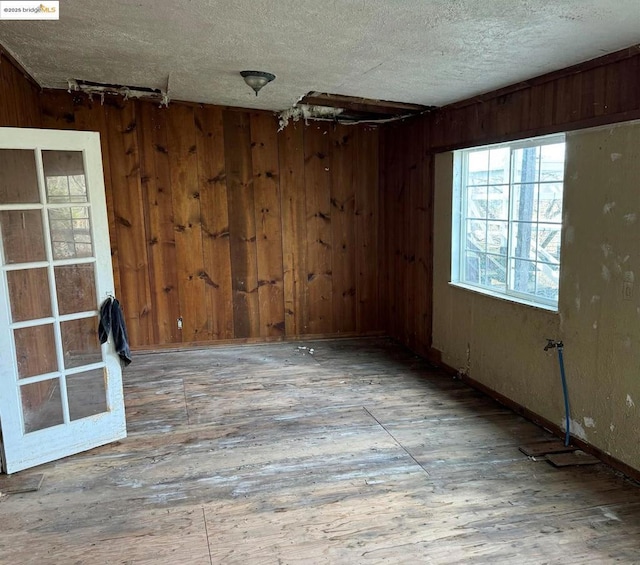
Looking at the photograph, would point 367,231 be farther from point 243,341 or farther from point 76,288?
point 76,288

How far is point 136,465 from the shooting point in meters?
3.01

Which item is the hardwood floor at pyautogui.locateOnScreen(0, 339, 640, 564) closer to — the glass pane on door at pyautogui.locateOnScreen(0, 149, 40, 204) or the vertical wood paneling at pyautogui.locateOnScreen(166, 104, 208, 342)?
the vertical wood paneling at pyautogui.locateOnScreen(166, 104, 208, 342)

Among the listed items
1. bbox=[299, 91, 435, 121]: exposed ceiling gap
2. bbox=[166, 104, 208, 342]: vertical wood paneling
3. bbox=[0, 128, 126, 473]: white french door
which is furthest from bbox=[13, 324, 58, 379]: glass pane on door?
bbox=[299, 91, 435, 121]: exposed ceiling gap

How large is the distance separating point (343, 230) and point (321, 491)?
348 centimetres

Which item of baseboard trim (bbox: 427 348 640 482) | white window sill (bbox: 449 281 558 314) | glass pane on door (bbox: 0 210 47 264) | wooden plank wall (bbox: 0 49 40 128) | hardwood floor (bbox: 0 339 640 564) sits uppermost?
wooden plank wall (bbox: 0 49 40 128)

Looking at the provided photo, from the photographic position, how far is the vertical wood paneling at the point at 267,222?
5.38 metres

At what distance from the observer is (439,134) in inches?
178

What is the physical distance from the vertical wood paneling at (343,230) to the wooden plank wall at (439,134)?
1.15ft

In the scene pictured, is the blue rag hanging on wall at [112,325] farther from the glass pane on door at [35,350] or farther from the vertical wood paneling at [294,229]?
the vertical wood paneling at [294,229]

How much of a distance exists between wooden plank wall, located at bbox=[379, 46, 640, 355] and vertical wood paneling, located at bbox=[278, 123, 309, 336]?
0.91 m

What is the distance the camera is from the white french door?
2867mm

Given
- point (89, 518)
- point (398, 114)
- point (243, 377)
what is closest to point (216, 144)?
point (398, 114)

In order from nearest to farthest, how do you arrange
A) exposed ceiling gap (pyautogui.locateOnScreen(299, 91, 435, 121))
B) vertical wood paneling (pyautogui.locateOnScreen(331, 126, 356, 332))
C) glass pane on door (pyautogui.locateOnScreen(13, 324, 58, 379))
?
glass pane on door (pyautogui.locateOnScreen(13, 324, 58, 379)) → exposed ceiling gap (pyautogui.locateOnScreen(299, 91, 435, 121)) → vertical wood paneling (pyautogui.locateOnScreen(331, 126, 356, 332))

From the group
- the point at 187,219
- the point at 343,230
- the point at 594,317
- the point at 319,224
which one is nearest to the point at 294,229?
the point at 319,224
